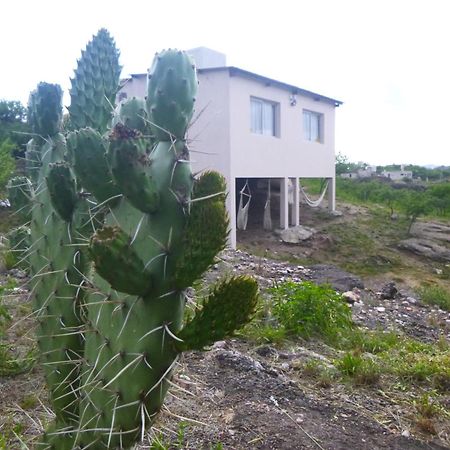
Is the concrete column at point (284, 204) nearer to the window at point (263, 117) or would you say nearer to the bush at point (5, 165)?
the window at point (263, 117)

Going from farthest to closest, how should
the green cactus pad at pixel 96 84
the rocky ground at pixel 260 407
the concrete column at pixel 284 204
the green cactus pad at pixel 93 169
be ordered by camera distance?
the concrete column at pixel 284 204 < the rocky ground at pixel 260 407 < the green cactus pad at pixel 96 84 < the green cactus pad at pixel 93 169

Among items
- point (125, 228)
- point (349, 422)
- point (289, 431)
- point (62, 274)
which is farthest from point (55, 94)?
point (349, 422)

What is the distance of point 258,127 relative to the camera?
44.7ft

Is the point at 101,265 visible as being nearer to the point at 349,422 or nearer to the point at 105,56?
the point at 105,56

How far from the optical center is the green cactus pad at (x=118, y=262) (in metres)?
1.49

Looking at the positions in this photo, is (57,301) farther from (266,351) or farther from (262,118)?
(262,118)

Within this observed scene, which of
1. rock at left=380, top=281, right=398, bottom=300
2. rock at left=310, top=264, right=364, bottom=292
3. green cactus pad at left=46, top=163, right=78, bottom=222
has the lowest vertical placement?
rock at left=380, top=281, right=398, bottom=300

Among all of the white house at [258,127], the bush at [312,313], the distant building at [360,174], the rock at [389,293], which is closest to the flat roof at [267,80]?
the white house at [258,127]

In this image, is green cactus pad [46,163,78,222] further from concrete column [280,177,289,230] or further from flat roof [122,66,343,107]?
concrete column [280,177,289,230]

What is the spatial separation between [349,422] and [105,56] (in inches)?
97.9

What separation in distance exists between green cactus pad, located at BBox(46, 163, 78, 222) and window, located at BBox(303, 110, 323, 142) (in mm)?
14306

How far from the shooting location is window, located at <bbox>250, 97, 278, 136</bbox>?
43.9ft

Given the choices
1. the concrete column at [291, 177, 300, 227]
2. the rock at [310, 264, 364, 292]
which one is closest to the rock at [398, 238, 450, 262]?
the concrete column at [291, 177, 300, 227]

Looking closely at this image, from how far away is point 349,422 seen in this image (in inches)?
127
